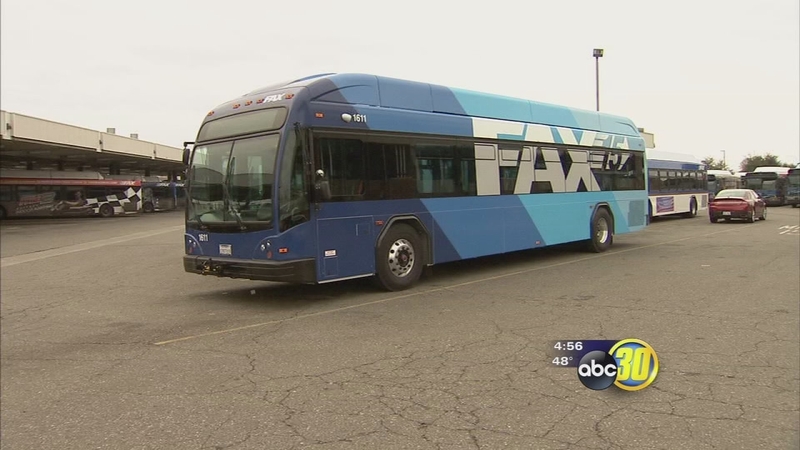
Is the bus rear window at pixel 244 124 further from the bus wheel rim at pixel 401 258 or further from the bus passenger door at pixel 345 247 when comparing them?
the bus wheel rim at pixel 401 258

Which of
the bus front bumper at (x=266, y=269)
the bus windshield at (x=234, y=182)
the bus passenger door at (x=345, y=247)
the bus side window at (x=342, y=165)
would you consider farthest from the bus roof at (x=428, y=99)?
the bus front bumper at (x=266, y=269)

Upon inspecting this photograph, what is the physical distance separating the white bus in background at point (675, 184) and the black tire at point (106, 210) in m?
36.8

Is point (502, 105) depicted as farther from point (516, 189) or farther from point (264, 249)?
point (264, 249)

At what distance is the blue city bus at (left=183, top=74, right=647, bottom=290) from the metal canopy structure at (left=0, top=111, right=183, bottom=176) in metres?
25.7

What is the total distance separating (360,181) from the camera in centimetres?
848

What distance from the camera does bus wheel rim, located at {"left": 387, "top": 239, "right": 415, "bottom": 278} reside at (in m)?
8.88

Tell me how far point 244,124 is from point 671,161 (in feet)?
79.4

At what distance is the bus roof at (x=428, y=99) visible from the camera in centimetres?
826

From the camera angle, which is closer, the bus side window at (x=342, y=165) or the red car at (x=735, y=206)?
the bus side window at (x=342, y=165)

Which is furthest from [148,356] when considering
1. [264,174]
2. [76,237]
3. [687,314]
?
[76,237]

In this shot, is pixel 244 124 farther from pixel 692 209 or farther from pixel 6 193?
pixel 6 193

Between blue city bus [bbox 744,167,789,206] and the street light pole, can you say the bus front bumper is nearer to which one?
the street light pole

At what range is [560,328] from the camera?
6223mm

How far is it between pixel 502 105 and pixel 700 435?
842cm
